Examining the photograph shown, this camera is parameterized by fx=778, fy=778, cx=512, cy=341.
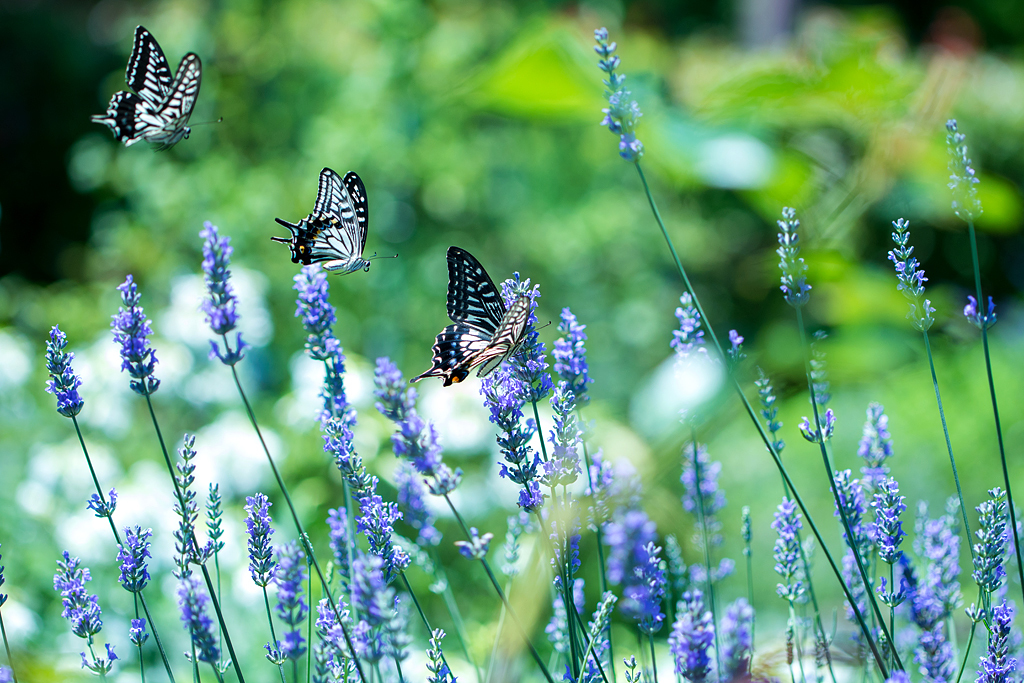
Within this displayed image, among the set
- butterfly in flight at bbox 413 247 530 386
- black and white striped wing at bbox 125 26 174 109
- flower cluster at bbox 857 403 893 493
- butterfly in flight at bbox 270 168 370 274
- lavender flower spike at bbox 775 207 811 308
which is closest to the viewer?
lavender flower spike at bbox 775 207 811 308

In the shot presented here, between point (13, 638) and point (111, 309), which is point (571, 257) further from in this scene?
point (13, 638)

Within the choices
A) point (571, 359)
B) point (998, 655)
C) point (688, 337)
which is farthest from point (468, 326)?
point (998, 655)

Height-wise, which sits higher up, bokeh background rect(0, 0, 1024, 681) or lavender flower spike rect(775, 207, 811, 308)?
bokeh background rect(0, 0, 1024, 681)

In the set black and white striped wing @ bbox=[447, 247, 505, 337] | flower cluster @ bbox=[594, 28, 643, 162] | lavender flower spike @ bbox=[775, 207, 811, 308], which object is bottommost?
lavender flower spike @ bbox=[775, 207, 811, 308]

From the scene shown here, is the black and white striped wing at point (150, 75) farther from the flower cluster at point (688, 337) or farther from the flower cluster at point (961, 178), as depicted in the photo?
the flower cluster at point (961, 178)

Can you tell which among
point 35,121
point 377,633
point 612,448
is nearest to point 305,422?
point 612,448

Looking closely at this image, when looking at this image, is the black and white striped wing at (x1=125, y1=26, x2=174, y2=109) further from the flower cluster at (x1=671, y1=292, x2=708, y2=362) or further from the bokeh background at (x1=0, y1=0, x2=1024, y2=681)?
the flower cluster at (x1=671, y1=292, x2=708, y2=362)

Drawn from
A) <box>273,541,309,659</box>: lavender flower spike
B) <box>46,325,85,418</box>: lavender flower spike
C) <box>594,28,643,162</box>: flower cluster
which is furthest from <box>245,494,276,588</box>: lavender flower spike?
<box>594,28,643,162</box>: flower cluster
